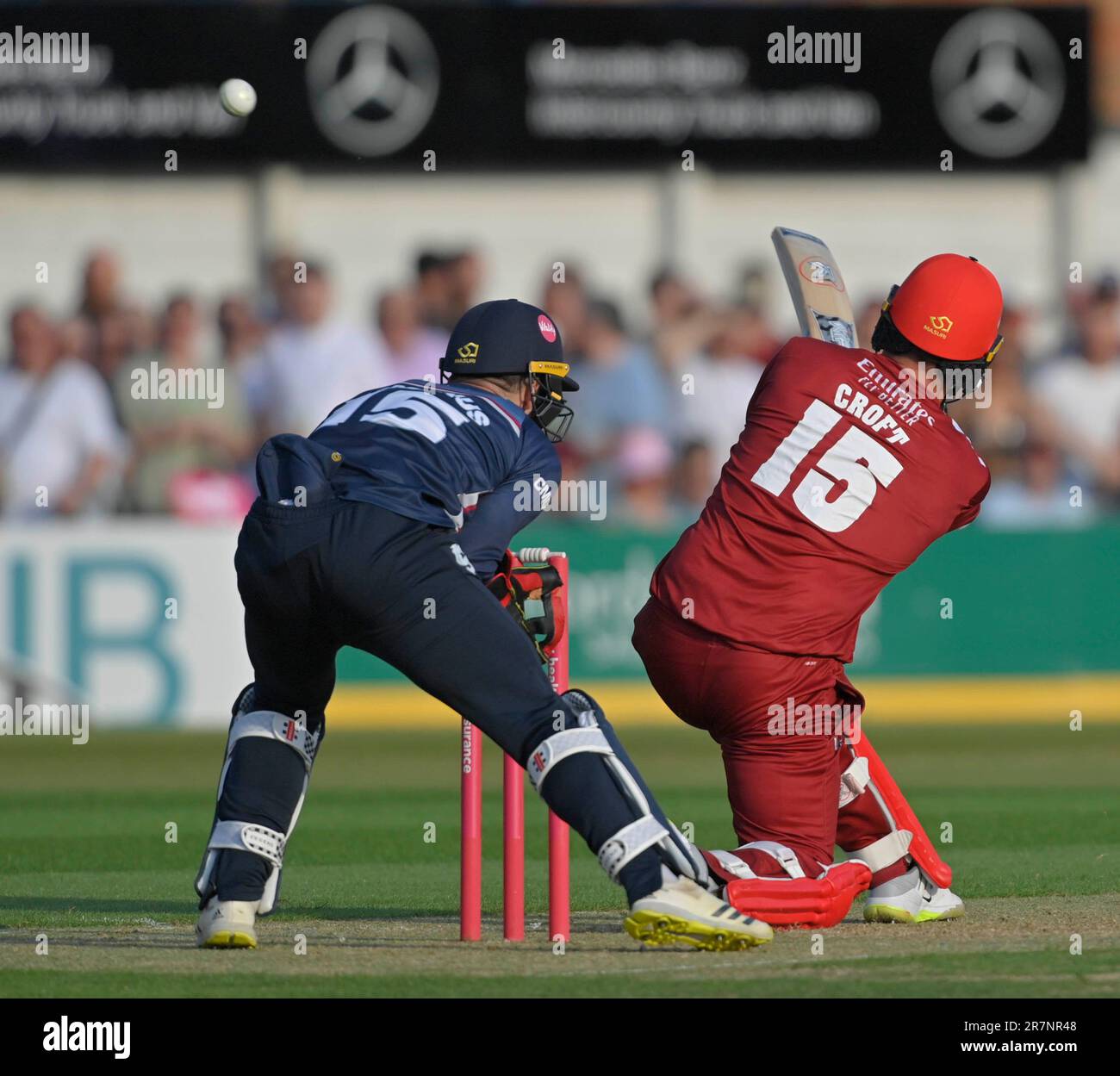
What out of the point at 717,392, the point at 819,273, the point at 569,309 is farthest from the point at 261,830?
the point at 569,309

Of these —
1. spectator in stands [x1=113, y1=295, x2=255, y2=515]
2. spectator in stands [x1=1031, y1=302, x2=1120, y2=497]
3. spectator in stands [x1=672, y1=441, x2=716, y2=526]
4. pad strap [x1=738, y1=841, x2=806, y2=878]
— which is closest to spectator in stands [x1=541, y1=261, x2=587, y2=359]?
spectator in stands [x1=672, y1=441, x2=716, y2=526]

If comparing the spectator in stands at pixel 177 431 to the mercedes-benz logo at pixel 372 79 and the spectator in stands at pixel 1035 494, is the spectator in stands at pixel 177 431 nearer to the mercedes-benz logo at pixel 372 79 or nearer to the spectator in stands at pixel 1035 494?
the mercedes-benz logo at pixel 372 79

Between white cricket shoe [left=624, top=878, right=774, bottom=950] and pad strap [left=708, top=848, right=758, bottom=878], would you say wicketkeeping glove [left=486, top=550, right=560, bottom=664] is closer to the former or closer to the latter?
pad strap [left=708, top=848, right=758, bottom=878]

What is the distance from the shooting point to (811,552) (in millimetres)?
6980

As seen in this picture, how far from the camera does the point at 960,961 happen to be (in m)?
6.31

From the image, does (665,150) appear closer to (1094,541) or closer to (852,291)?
(852,291)

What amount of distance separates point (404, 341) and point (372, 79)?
16.2 ft

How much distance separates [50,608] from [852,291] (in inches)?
423

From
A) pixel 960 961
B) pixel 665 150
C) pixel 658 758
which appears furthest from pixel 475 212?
pixel 960 961

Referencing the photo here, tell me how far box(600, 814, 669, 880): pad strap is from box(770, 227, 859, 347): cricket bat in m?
2.28

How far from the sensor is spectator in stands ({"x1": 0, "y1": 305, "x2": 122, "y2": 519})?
1788 cm

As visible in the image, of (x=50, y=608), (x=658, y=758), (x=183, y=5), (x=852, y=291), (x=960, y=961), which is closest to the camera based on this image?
(x=960, y=961)

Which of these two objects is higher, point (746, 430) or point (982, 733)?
point (746, 430)

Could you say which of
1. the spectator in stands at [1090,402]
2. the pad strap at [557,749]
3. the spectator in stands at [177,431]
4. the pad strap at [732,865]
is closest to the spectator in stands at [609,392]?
the spectator in stands at [177,431]
